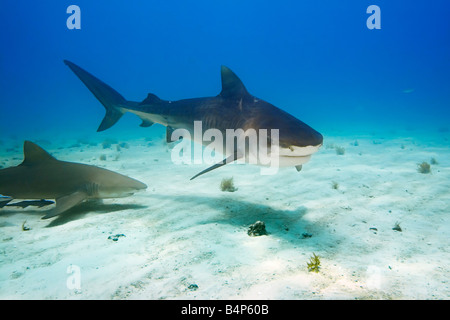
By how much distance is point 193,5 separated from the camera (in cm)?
14650

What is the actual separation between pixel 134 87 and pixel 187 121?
614 ft

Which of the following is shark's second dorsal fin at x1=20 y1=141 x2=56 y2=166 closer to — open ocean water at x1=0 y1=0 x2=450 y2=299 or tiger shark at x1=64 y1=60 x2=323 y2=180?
tiger shark at x1=64 y1=60 x2=323 y2=180

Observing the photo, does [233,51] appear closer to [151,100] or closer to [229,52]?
[229,52]

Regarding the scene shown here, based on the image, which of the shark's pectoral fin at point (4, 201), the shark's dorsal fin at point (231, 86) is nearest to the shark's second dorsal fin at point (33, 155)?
the shark's pectoral fin at point (4, 201)

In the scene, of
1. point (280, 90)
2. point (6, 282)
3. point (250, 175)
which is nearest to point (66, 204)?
point (6, 282)

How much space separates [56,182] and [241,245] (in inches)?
158

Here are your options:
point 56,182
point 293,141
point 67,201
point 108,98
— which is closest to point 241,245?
point 293,141

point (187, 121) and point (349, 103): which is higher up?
point (349, 103)

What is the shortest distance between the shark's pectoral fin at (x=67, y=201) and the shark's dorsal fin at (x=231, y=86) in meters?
3.52

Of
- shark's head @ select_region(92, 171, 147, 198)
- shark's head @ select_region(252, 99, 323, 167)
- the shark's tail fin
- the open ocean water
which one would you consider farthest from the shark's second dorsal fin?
the open ocean water

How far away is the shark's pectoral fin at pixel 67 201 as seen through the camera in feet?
13.2

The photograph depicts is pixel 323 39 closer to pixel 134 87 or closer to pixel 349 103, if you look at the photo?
pixel 349 103

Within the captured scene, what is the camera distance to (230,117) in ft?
14.5

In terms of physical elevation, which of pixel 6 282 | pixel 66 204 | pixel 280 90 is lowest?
pixel 6 282
